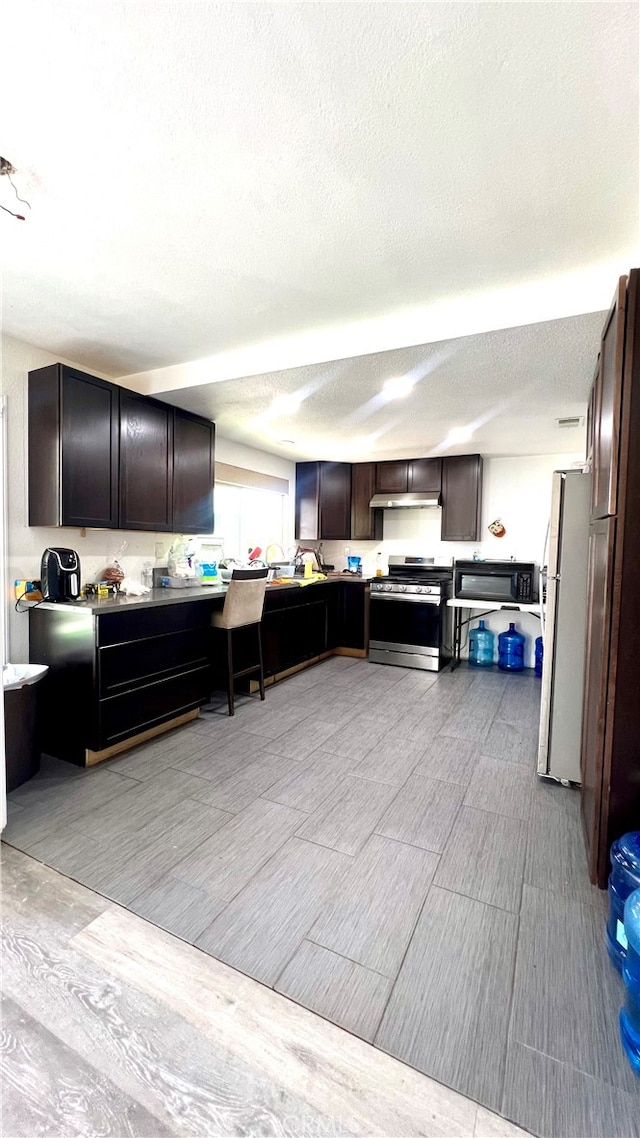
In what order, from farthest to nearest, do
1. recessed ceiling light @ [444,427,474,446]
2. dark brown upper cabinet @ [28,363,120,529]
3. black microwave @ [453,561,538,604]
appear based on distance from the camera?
black microwave @ [453,561,538,604] < recessed ceiling light @ [444,427,474,446] < dark brown upper cabinet @ [28,363,120,529]

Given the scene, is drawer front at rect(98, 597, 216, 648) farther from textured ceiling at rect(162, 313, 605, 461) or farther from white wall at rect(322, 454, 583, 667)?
white wall at rect(322, 454, 583, 667)

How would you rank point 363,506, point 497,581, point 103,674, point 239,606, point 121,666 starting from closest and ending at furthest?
1. point 103,674
2. point 121,666
3. point 239,606
4. point 497,581
5. point 363,506

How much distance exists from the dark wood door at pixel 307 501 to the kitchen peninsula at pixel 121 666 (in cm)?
236

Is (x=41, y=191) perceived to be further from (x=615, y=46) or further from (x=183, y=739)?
(x=183, y=739)

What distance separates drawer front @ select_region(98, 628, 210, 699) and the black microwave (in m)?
2.77

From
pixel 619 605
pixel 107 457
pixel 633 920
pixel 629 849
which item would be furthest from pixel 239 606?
pixel 633 920

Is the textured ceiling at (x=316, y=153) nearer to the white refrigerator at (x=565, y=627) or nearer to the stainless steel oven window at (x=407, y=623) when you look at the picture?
the white refrigerator at (x=565, y=627)

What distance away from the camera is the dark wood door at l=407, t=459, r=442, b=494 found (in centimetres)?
514

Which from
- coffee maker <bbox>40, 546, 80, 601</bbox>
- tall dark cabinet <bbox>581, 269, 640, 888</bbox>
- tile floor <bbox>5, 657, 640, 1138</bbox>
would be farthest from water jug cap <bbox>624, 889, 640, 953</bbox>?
coffee maker <bbox>40, 546, 80, 601</bbox>

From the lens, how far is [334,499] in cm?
566

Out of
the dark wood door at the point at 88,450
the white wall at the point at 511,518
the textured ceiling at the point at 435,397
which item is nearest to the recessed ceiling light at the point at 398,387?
the textured ceiling at the point at 435,397

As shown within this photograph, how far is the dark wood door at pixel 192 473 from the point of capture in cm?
354

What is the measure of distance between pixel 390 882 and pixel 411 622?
3.24 meters

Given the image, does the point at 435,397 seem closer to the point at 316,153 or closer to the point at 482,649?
the point at 316,153
